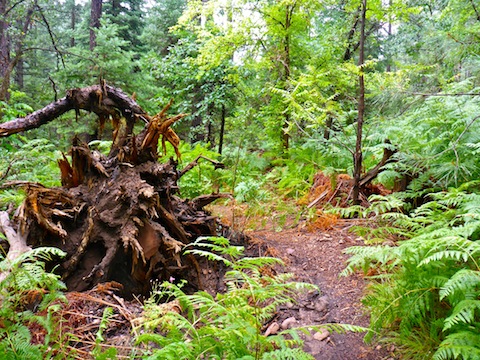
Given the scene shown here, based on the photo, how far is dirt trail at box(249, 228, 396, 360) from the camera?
8.19ft

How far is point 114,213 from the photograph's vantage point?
328 centimetres

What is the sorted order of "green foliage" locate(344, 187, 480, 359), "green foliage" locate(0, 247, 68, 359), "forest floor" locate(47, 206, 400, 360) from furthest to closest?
"forest floor" locate(47, 206, 400, 360) → "green foliage" locate(344, 187, 480, 359) → "green foliage" locate(0, 247, 68, 359)

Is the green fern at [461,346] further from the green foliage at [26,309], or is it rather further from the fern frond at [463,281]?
the green foliage at [26,309]

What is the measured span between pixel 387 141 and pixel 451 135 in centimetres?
89

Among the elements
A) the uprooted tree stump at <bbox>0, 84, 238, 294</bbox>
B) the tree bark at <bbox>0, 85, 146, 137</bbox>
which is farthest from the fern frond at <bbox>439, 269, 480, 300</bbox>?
the tree bark at <bbox>0, 85, 146, 137</bbox>

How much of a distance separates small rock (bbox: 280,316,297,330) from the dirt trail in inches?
1.9

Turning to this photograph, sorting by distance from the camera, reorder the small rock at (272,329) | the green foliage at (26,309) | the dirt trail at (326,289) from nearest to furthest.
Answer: the green foliage at (26,309) < the dirt trail at (326,289) < the small rock at (272,329)

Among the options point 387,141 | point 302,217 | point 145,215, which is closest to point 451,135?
point 387,141

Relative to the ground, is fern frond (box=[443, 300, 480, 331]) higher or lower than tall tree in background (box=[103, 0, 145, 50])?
lower

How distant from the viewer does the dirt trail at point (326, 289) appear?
2496 millimetres

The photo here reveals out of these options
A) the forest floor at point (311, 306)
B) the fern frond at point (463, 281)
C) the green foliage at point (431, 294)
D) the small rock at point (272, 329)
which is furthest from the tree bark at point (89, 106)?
the fern frond at point (463, 281)

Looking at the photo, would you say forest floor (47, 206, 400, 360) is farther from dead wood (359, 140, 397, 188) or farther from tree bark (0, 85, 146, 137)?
tree bark (0, 85, 146, 137)

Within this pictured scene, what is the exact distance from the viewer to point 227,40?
7.54 metres

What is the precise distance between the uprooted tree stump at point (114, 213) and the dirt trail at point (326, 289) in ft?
3.47
